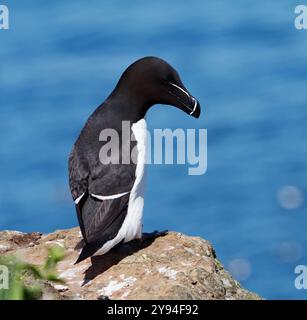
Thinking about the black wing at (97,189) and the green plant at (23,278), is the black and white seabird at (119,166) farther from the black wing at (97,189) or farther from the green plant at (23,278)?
Result: the green plant at (23,278)

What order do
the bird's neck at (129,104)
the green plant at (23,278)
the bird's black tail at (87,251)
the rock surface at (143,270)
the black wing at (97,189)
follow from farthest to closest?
the bird's neck at (129,104) < the black wing at (97,189) < the bird's black tail at (87,251) < the rock surface at (143,270) < the green plant at (23,278)

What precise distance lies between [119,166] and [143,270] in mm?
593

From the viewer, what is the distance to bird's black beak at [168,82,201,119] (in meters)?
4.95

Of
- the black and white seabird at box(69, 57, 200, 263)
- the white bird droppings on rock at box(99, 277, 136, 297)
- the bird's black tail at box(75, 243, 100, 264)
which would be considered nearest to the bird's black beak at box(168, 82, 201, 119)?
the black and white seabird at box(69, 57, 200, 263)

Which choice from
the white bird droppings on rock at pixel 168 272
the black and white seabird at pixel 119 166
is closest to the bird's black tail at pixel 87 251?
the black and white seabird at pixel 119 166

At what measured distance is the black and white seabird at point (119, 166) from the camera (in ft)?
15.2

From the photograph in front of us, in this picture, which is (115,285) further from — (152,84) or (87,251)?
(152,84)

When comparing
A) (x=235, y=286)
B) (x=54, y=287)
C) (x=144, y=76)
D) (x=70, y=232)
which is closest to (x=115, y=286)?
(x=54, y=287)

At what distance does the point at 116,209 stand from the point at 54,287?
65 centimetres

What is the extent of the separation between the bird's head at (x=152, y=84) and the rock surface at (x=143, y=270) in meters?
0.66

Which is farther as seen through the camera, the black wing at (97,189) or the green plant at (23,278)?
the black wing at (97,189)

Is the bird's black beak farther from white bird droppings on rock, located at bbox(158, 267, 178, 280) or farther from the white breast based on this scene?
white bird droppings on rock, located at bbox(158, 267, 178, 280)

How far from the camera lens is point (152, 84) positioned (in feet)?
16.2
